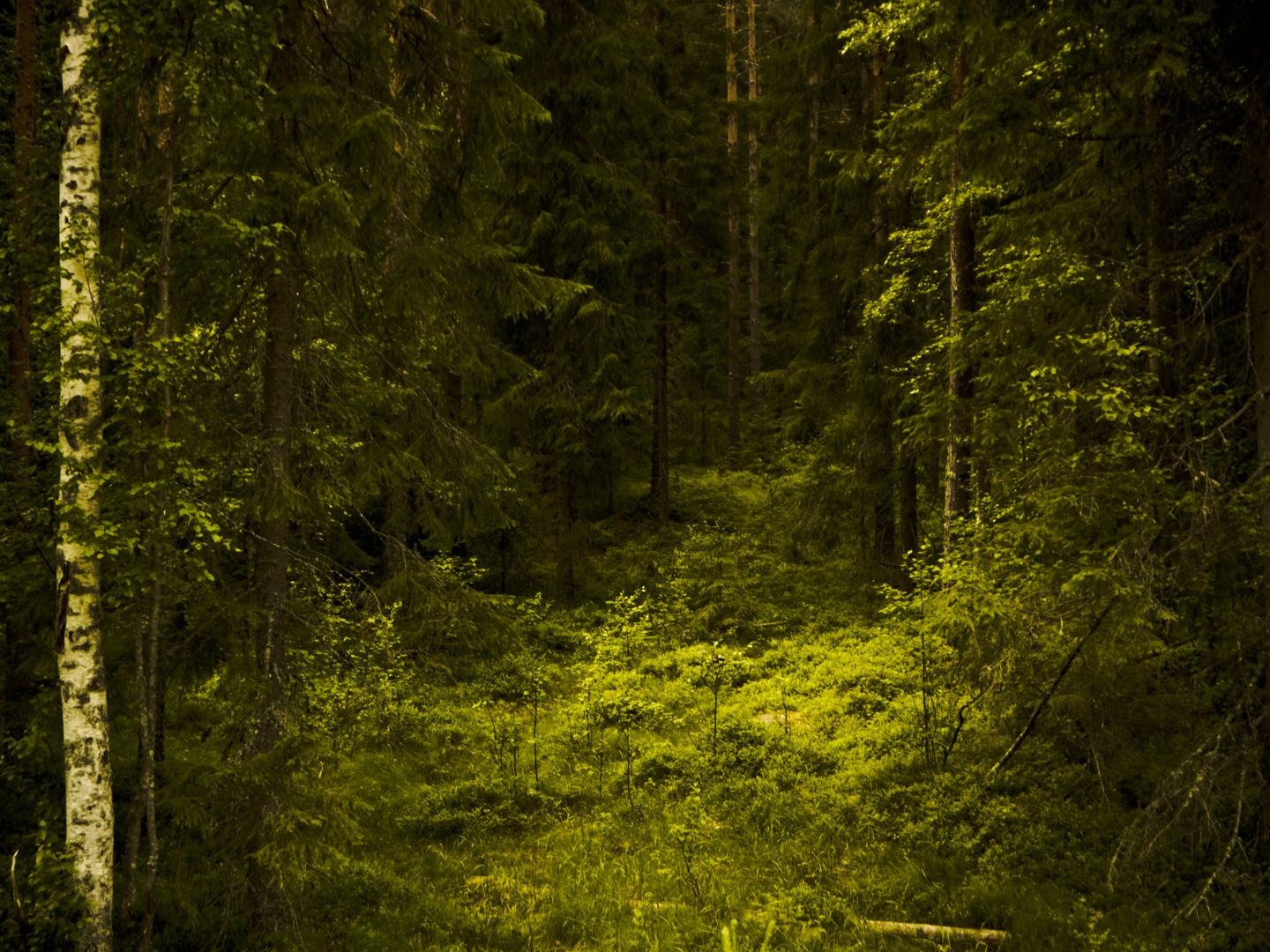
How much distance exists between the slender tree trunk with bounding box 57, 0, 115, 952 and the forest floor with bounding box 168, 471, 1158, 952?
4.25ft

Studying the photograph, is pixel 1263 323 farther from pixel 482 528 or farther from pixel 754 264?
pixel 754 264

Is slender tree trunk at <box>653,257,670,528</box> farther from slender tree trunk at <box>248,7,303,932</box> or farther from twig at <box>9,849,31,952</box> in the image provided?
twig at <box>9,849,31,952</box>

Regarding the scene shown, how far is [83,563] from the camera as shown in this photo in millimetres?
5223

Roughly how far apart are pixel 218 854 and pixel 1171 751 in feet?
30.8

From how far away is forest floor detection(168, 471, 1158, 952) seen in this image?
686 centimetres

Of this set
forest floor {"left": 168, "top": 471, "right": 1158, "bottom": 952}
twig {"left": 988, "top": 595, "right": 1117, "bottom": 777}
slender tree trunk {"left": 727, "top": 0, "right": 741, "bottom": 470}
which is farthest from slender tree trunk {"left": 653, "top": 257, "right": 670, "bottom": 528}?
twig {"left": 988, "top": 595, "right": 1117, "bottom": 777}

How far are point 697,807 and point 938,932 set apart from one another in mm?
3024

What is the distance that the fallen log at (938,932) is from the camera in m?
6.42

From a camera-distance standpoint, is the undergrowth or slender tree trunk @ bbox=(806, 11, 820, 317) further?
slender tree trunk @ bbox=(806, 11, 820, 317)

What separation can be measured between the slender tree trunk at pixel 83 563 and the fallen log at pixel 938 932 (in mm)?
6030

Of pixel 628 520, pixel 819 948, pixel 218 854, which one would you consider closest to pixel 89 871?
pixel 218 854

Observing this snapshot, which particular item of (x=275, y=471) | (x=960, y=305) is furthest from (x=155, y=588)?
(x=960, y=305)

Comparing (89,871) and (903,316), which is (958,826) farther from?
(903,316)

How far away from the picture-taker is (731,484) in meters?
23.3
